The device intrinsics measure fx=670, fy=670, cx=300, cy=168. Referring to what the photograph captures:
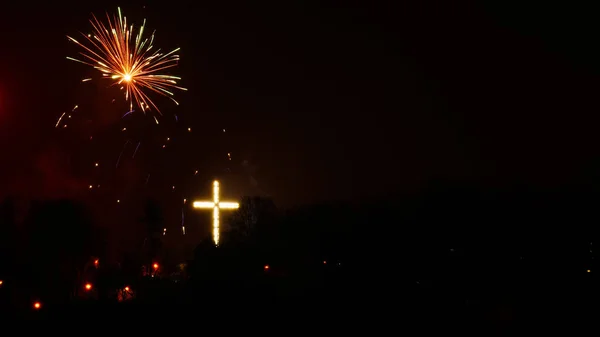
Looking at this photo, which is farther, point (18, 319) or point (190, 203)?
point (190, 203)

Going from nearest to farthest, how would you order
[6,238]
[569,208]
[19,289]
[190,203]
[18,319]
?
[18,319] < [569,208] < [19,289] < [6,238] < [190,203]

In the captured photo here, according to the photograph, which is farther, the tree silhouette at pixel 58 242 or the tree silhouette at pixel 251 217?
the tree silhouette at pixel 251 217

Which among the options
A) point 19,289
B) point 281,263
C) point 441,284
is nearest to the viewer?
point 441,284

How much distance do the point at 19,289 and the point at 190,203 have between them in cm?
812

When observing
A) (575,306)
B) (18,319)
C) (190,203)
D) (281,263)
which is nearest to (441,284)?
(575,306)

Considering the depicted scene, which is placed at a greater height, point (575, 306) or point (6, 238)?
point (6, 238)

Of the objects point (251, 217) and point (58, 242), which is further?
point (251, 217)

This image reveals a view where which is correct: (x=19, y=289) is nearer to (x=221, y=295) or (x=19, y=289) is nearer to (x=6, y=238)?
(x=6, y=238)

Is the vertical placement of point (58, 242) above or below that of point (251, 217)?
below

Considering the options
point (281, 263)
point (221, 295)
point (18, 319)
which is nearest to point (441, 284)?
point (281, 263)

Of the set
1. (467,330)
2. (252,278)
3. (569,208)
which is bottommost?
(467,330)

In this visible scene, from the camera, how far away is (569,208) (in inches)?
880

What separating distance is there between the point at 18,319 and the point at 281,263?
7.96m

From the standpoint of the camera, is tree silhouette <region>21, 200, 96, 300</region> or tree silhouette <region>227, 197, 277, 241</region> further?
tree silhouette <region>227, 197, 277, 241</region>
